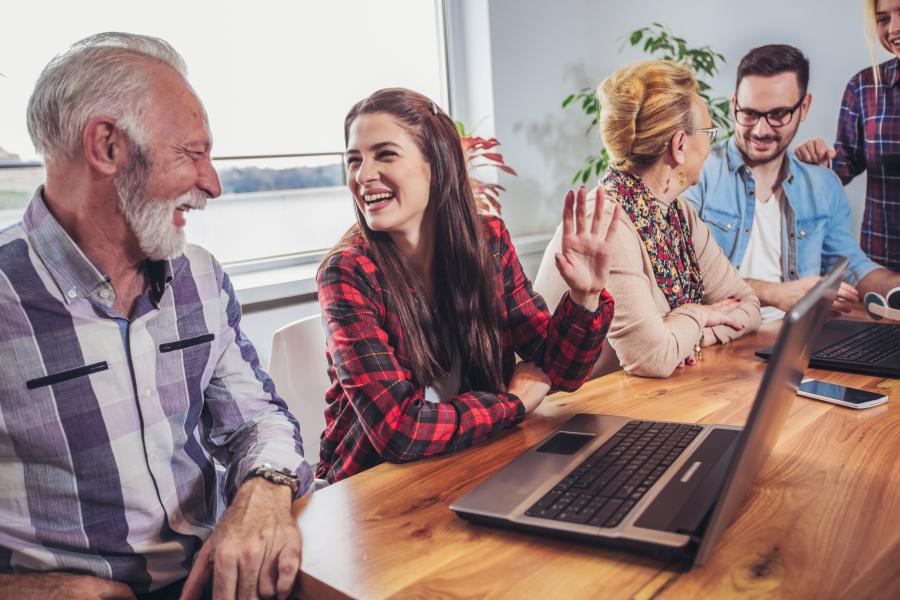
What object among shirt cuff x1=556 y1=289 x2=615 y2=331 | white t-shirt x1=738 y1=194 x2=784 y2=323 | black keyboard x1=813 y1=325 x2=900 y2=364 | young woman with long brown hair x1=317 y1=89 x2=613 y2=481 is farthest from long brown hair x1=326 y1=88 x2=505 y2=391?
white t-shirt x1=738 y1=194 x2=784 y2=323

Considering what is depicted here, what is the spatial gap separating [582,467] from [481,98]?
2790mm

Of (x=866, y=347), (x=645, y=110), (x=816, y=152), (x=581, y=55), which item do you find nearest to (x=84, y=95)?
(x=645, y=110)

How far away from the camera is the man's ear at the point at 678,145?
1882mm

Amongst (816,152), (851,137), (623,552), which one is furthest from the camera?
(851,137)

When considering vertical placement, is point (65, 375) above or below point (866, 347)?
above

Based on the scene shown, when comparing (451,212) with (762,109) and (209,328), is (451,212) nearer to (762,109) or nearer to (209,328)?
(209,328)

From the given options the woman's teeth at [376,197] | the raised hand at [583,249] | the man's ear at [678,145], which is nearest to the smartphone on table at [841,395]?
the raised hand at [583,249]

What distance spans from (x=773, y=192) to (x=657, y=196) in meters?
0.73

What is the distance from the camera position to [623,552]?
801 mm

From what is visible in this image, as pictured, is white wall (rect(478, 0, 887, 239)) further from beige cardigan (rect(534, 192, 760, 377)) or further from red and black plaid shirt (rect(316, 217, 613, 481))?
red and black plaid shirt (rect(316, 217, 613, 481))

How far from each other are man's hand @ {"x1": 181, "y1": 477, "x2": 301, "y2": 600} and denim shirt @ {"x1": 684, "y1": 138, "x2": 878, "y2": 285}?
6.20ft

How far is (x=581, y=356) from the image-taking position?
142 centimetres

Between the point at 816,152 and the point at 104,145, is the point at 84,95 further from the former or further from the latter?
the point at 816,152

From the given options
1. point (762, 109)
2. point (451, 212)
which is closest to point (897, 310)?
point (762, 109)
